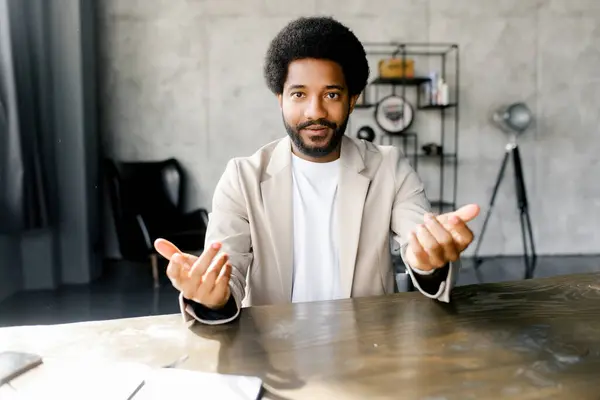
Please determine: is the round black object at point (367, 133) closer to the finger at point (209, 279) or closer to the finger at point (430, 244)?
the finger at point (430, 244)

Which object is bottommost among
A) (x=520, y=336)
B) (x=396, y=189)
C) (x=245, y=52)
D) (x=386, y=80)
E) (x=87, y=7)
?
(x=520, y=336)

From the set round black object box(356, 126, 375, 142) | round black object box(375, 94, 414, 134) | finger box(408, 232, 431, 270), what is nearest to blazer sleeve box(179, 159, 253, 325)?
finger box(408, 232, 431, 270)

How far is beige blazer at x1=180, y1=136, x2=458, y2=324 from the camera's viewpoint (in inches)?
55.1

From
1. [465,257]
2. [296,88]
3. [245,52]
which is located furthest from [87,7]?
[465,257]

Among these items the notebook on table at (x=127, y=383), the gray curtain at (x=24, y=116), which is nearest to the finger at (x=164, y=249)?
the notebook on table at (x=127, y=383)

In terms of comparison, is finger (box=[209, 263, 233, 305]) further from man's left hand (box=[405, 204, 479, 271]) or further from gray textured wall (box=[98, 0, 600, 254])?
gray textured wall (box=[98, 0, 600, 254])

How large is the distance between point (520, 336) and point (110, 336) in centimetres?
74

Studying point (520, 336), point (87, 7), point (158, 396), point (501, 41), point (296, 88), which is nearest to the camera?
point (158, 396)

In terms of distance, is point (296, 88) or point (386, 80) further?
point (386, 80)

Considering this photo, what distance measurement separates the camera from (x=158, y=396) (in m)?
0.68

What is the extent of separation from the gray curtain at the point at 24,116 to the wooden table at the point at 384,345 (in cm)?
273

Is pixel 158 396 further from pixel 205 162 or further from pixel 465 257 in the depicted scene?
pixel 465 257

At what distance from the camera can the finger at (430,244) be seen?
3.47 feet

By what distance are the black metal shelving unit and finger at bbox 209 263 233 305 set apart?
4.03 meters
